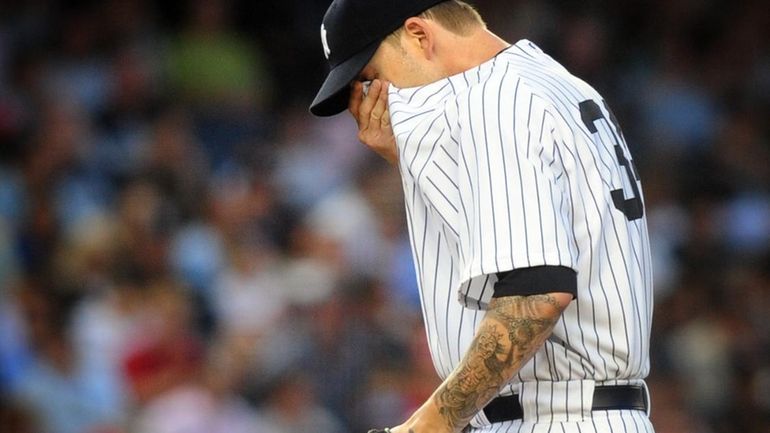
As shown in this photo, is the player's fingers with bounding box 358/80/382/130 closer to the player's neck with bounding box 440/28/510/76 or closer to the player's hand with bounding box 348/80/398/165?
the player's hand with bounding box 348/80/398/165

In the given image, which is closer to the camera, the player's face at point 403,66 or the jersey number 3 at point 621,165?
the jersey number 3 at point 621,165

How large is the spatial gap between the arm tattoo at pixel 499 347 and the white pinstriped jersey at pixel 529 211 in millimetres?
64

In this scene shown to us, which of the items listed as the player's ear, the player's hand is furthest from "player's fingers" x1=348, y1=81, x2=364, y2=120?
the player's ear

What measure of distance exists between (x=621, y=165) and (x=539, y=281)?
→ 378 mm

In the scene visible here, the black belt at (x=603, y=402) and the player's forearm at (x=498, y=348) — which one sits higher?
the player's forearm at (x=498, y=348)

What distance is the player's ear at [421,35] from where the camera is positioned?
2.34m

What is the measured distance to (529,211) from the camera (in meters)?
2.03

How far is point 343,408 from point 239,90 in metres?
2.59

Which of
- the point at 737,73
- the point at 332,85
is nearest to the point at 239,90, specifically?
the point at 737,73

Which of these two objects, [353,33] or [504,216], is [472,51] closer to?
[353,33]

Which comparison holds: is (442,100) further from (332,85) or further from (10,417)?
(10,417)

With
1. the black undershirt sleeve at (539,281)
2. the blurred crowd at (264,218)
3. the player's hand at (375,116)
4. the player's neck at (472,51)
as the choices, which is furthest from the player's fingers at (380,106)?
the blurred crowd at (264,218)

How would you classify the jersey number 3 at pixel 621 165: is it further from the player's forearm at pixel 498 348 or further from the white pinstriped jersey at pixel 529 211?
the player's forearm at pixel 498 348

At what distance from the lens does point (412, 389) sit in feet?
18.5
